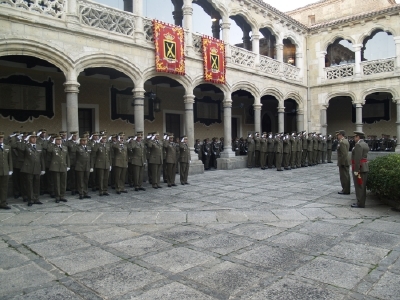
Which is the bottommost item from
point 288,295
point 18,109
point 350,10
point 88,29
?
point 288,295

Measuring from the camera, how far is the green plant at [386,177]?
20.4 feet

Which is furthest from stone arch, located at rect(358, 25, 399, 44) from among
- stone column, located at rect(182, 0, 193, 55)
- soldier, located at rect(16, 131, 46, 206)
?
soldier, located at rect(16, 131, 46, 206)

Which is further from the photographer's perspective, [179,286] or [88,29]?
[88,29]

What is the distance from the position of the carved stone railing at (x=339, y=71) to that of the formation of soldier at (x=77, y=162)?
12770 mm

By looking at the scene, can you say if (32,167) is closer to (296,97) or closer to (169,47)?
(169,47)

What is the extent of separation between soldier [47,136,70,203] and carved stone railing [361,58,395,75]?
16.6m

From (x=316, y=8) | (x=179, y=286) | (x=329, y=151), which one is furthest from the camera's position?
(x=316, y=8)

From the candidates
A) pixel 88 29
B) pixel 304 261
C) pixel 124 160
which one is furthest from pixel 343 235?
pixel 88 29

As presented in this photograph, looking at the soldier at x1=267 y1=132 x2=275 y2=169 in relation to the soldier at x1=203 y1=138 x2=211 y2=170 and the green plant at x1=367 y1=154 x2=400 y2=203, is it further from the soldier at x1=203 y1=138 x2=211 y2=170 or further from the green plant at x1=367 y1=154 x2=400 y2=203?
the green plant at x1=367 y1=154 x2=400 y2=203

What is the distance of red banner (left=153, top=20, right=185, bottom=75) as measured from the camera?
1105cm

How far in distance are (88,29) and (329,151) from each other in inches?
527

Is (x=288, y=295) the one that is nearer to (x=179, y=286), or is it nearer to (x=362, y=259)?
(x=179, y=286)

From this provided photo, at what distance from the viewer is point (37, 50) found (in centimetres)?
848

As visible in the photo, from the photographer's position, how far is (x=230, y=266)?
3.63 metres
